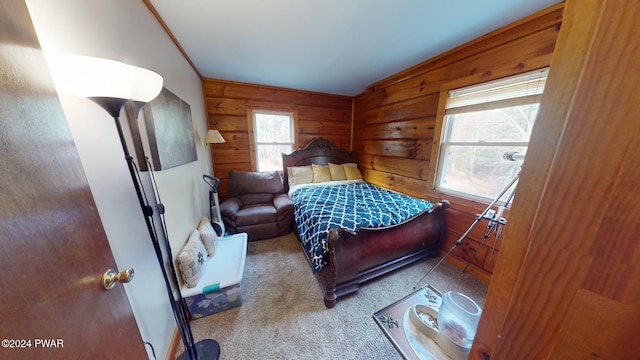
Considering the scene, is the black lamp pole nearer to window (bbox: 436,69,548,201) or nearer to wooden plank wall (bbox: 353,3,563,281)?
wooden plank wall (bbox: 353,3,563,281)

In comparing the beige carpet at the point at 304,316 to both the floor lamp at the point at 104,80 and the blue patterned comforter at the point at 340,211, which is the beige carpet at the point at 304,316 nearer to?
the blue patterned comforter at the point at 340,211

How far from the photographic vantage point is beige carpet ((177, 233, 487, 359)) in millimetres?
1334

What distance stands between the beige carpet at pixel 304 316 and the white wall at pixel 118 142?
0.46 metres

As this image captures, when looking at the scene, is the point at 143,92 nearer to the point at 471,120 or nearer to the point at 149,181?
the point at 149,181

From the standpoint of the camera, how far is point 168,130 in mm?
1482

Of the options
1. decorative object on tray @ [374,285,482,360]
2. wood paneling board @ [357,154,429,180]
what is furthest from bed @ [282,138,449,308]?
decorative object on tray @ [374,285,482,360]

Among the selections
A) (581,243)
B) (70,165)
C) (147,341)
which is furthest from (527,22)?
(147,341)

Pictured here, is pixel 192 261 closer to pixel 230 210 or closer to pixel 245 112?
pixel 230 210

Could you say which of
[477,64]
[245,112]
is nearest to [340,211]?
[477,64]

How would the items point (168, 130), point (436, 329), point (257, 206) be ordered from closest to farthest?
point (436, 329)
point (168, 130)
point (257, 206)

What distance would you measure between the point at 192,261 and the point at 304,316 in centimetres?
98

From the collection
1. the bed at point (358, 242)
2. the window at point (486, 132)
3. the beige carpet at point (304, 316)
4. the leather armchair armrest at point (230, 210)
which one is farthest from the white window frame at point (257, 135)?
the window at point (486, 132)

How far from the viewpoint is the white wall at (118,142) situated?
2.43 ft

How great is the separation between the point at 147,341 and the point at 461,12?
3.08 metres
